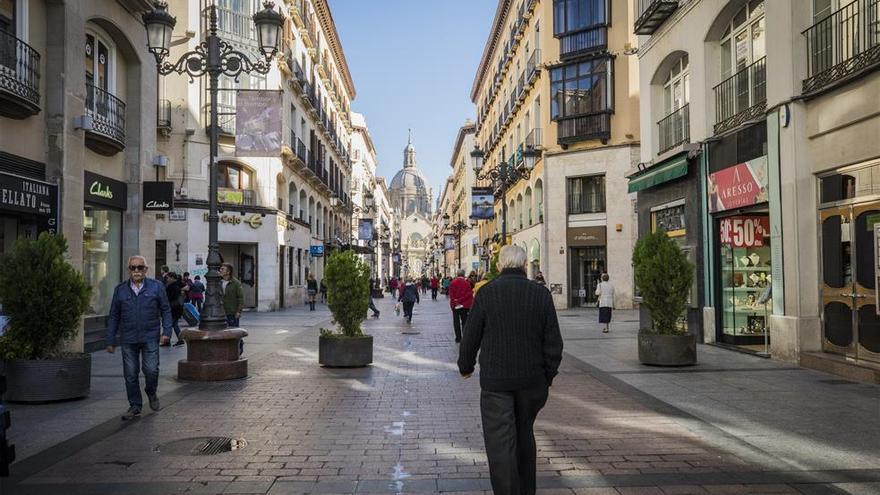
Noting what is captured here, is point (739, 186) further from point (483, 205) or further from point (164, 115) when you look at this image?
point (164, 115)

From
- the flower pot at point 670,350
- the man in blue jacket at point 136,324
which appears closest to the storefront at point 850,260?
the flower pot at point 670,350

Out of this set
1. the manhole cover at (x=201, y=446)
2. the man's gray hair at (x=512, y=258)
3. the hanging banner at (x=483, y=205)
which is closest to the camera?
the man's gray hair at (x=512, y=258)

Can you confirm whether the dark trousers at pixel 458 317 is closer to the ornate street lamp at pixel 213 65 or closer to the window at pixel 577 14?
the ornate street lamp at pixel 213 65

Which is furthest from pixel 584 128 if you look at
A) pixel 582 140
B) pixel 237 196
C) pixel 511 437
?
pixel 511 437

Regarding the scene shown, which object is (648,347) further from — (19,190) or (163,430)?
(19,190)

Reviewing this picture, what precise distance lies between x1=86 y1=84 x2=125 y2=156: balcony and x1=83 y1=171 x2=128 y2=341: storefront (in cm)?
63

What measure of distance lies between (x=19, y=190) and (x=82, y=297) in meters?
3.55

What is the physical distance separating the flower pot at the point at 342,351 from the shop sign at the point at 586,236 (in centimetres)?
2128

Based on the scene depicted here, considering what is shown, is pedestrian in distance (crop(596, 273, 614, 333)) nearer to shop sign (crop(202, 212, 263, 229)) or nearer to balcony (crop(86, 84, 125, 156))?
balcony (crop(86, 84, 125, 156))

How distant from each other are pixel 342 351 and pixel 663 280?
17.5ft

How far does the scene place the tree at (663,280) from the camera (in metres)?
11.2

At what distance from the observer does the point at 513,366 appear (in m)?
4.42

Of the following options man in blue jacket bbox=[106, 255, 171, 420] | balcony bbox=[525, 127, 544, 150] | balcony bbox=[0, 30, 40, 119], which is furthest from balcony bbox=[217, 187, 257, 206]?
man in blue jacket bbox=[106, 255, 171, 420]

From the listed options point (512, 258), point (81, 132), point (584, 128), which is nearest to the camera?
point (512, 258)
